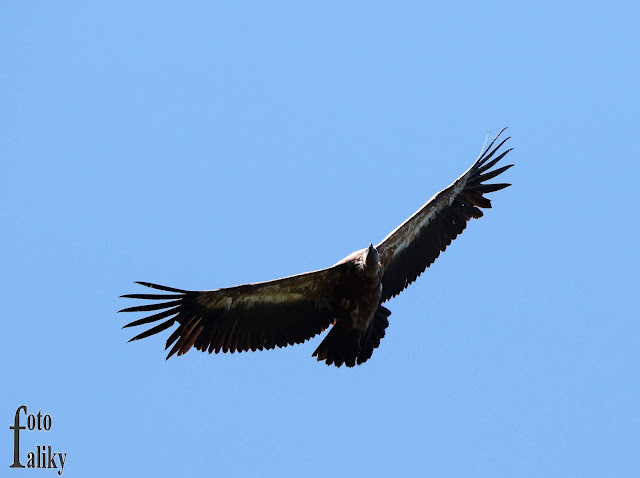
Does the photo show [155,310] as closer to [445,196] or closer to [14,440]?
[14,440]

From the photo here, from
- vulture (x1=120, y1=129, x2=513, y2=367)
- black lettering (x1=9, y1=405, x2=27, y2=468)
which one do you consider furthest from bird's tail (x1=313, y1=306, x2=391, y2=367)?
black lettering (x1=9, y1=405, x2=27, y2=468)

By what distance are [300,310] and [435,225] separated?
215 cm

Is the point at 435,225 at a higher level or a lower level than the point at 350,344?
higher

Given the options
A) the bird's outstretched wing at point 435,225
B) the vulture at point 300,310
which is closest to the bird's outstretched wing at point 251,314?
the vulture at point 300,310

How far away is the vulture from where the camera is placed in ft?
37.6

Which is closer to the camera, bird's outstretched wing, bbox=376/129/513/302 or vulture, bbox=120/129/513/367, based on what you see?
vulture, bbox=120/129/513/367

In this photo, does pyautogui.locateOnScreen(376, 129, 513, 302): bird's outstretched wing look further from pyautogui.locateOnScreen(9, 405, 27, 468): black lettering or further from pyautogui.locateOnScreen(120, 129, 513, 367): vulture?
pyautogui.locateOnScreen(9, 405, 27, 468): black lettering

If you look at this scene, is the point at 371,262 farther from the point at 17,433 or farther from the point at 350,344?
the point at 17,433

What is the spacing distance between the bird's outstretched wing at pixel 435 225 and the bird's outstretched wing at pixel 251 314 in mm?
964

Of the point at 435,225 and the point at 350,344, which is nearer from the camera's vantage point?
the point at 350,344

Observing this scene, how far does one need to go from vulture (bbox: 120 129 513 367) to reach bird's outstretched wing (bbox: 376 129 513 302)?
1.3 inches

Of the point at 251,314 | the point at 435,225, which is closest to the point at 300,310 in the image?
the point at 251,314

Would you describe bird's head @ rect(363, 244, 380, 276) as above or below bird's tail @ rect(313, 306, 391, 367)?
above

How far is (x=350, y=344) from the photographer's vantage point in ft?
38.9
